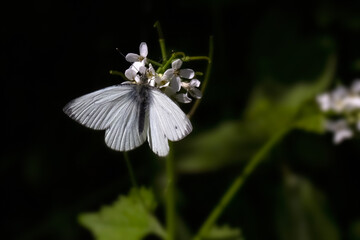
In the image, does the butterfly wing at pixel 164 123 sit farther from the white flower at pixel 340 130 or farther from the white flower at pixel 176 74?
the white flower at pixel 340 130

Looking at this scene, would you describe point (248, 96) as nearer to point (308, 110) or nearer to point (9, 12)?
point (308, 110)

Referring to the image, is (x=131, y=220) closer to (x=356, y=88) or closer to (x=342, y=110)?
(x=342, y=110)

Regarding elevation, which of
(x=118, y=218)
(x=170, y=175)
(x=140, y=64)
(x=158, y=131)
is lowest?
(x=118, y=218)

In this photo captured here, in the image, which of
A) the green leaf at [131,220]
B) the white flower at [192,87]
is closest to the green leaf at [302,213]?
the green leaf at [131,220]

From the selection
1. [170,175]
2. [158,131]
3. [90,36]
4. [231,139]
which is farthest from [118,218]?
[90,36]

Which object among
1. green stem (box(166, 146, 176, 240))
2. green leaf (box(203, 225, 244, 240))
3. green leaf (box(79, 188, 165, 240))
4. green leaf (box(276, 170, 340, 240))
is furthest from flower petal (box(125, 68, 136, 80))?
green leaf (box(276, 170, 340, 240))

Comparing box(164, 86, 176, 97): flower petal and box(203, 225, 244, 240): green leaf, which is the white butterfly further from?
box(203, 225, 244, 240): green leaf

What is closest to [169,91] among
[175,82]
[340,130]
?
[175,82]
